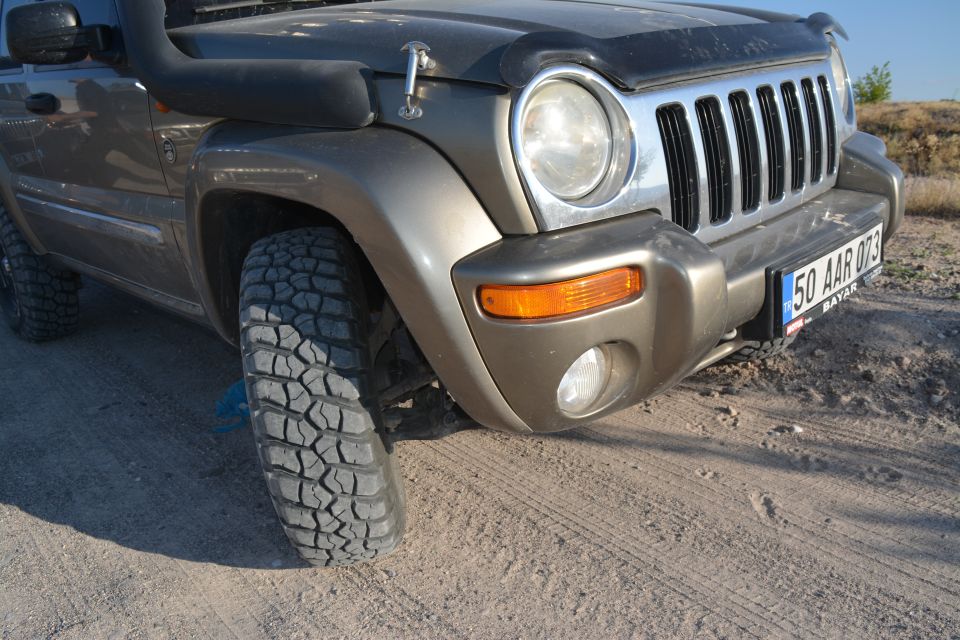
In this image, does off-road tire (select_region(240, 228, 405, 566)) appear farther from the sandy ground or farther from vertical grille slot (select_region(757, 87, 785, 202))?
vertical grille slot (select_region(757, 87, 785, 202))

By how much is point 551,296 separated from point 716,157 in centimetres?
81

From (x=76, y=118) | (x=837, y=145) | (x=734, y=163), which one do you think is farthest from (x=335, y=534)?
(x=837, y=145)

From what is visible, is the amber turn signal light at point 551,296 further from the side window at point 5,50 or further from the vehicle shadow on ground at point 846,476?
the side window at point 5,50

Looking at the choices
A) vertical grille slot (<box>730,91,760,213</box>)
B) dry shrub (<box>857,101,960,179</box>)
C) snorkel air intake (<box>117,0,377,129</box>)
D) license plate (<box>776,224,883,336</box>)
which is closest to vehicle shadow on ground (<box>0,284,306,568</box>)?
snorkel air intake (<box>117,0,377,129</box>)

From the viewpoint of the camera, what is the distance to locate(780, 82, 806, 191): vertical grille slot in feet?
8.80

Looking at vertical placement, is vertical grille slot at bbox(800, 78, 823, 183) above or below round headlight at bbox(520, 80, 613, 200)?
below

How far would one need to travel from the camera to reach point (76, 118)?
3.03 metres

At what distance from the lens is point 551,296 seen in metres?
1.87

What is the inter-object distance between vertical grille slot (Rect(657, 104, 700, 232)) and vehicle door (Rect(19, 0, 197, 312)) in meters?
1.52

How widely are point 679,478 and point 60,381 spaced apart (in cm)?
278

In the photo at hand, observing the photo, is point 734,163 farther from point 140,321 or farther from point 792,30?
point 140,321

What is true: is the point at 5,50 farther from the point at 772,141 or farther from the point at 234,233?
the point at 772,141

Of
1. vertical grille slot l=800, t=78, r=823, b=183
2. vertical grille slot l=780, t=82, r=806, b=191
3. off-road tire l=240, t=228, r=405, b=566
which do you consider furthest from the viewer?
vertical grille slot l=800, t=78, r=823, b=183

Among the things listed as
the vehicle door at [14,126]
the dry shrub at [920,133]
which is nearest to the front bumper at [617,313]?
the vehicle door at [14,126]
